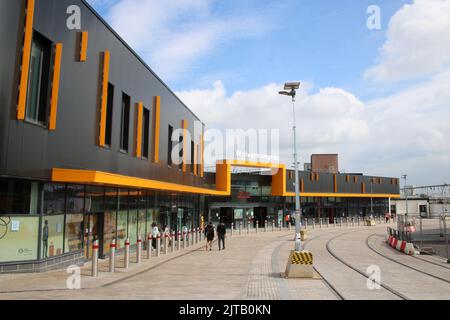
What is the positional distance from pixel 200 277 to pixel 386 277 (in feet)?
22.1

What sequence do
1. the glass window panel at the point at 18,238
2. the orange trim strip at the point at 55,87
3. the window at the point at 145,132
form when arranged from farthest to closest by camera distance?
the window at the point at 145,132, the orange trim strip at the point at 55,87, the glass window panel at the point at 18,238

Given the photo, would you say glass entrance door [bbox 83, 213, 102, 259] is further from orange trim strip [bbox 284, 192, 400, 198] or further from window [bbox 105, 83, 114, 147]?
orange trim strip [bbox 284, 192, 400, 198]

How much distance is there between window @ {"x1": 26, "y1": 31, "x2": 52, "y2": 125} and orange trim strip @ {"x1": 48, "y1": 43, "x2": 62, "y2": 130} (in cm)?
21

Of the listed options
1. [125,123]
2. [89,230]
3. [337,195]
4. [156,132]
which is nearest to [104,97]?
[125,123]

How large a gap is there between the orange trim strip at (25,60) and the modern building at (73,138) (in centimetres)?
3

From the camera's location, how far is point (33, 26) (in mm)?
13062

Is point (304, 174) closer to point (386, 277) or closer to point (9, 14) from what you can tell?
point (386, 277)

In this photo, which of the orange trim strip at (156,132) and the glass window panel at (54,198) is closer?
the glass window panel at (54,198)

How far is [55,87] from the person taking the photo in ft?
46.0

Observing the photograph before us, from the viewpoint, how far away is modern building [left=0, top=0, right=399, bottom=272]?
1259 centimetres

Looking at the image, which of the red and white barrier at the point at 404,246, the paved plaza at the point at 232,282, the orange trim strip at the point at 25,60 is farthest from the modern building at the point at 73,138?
the red and white barrier at the point at 404,246

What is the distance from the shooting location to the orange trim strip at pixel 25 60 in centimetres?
1237

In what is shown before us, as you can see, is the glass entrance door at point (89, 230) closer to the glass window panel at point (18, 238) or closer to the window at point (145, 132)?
the glass window panel at point (18, 238)
